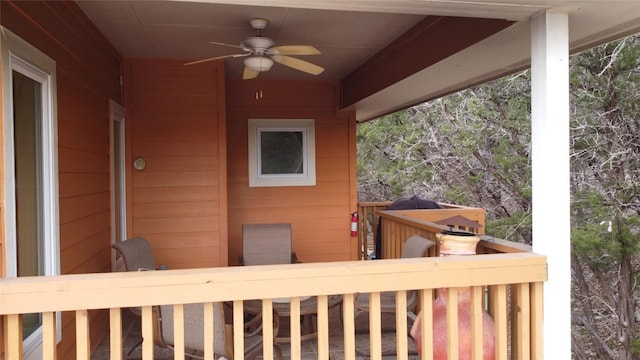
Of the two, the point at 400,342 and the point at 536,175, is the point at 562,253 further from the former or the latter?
the point at 400,342

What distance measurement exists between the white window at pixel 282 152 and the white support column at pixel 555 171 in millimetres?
3774

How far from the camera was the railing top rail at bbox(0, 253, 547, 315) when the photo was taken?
5.60 feet

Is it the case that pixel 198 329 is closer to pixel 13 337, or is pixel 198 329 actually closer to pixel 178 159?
pixel 13 337

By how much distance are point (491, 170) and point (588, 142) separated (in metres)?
2.53

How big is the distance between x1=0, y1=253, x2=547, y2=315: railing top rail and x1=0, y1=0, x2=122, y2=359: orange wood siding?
3.85ft

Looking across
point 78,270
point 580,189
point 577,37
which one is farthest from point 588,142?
point 78,270

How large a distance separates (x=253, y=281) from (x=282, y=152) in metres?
3.91

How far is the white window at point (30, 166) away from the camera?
2.07m

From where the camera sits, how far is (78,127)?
3.08 m

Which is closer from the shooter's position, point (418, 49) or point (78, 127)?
point (78, 127)

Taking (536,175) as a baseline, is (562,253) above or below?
below

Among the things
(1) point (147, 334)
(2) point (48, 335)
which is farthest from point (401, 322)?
(2) point (48, 335)

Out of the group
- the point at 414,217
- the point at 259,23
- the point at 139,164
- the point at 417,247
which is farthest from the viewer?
the point at 414,217

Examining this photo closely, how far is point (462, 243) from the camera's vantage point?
95.2 inches
